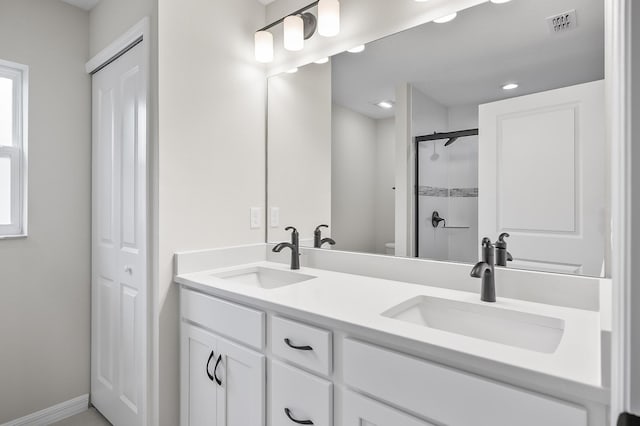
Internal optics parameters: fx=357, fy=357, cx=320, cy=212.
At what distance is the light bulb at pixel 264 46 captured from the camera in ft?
6.37

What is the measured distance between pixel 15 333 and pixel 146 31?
1736 millimetres

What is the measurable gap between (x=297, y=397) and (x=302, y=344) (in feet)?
0.59

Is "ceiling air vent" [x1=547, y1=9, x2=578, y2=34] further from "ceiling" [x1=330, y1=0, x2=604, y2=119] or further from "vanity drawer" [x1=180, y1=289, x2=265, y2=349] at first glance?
"vanity drawer" [x1=180, y1=289, x2=265, y2=349]

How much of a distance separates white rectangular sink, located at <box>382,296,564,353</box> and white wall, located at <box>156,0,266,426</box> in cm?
106

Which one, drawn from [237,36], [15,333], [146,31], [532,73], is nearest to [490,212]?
[532,73]

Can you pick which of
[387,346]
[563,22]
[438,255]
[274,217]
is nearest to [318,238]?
[274,217]

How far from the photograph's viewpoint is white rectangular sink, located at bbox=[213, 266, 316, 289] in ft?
5.78

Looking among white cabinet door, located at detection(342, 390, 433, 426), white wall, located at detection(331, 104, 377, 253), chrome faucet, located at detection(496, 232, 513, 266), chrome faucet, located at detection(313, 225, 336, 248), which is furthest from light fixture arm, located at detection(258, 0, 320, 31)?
white cabinet door, located at detection(342, 390, 433, 426)

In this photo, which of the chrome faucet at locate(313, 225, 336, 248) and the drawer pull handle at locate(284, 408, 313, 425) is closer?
the drawer pull handle at locate(284, 408, 313, 425)

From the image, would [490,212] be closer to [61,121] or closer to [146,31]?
[146,31]

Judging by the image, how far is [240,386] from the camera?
1396 mm

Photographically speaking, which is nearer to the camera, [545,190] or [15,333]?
[545,190]

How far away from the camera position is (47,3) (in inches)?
79.2
